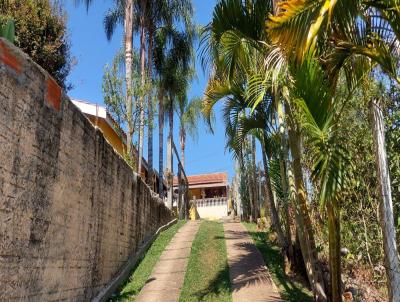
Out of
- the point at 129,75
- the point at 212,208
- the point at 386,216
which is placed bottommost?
the point at 386,216

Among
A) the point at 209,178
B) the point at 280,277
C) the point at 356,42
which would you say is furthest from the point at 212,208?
the point at 356,42

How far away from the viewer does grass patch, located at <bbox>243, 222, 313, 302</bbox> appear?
8.10 metres

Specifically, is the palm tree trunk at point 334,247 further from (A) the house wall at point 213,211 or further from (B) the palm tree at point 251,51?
(A) the house wall at point 213,211

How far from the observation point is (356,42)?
5.18 meters

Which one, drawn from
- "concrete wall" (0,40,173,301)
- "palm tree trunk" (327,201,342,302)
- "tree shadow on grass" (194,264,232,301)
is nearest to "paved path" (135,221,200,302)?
"tree shadow on grass" (194,264,232,301)

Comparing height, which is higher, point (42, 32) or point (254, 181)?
point (42, 32)

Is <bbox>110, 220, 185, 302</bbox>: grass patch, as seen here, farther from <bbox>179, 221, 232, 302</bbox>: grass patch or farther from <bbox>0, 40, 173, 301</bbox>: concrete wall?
<bbox>179, 221, 232, 302</bbox>: grass patch

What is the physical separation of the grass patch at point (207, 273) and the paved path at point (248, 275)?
0.16m

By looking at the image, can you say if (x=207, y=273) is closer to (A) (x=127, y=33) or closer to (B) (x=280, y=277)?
(B) (x=280, y=277)

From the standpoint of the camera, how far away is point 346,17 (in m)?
4.71

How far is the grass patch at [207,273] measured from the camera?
8.45 metres

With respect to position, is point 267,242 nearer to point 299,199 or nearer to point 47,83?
point 299,199

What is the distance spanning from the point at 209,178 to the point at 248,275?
3171cm

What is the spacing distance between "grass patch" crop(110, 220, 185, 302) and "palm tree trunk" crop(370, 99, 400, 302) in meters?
4.92
